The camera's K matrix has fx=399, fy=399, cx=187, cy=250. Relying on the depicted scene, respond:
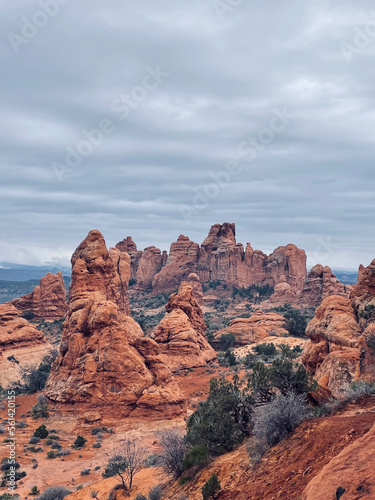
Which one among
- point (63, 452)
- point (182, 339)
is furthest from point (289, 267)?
point (63, 452)

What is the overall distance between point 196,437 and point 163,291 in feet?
346

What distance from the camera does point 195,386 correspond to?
126 ft

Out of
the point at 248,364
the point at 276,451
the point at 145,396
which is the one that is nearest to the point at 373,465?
the point at 276,451

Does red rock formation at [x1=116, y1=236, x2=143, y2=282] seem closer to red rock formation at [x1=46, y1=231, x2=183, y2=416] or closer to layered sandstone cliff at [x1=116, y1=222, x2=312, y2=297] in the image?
layered sandstone cliff at [x1=116, y1=222, x2=312, y2=297]

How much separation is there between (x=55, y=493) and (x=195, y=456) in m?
6.45

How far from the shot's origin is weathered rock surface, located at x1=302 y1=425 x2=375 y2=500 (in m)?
7.88

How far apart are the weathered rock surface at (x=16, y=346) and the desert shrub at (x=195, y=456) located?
31075mm

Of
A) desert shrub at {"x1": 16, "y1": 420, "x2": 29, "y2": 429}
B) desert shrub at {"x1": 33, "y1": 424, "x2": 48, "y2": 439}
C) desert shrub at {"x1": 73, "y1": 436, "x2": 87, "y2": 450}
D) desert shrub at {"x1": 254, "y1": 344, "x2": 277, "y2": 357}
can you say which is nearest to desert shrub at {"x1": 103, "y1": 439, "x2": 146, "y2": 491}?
desert shrub at {"x1": 73, "y1": 436, "x2": 87, "y2": 450}

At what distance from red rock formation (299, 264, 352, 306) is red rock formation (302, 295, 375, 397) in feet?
216

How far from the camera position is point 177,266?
124 meters

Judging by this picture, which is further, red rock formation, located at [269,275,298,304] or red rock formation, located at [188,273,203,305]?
red rock formation, located at [188,273,203,305]

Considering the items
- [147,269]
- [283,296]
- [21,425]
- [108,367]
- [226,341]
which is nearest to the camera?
[21,425]

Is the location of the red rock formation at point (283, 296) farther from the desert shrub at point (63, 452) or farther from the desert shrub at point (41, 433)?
the desert shrub at point (63, 452)

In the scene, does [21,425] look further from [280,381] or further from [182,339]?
[182,339]
